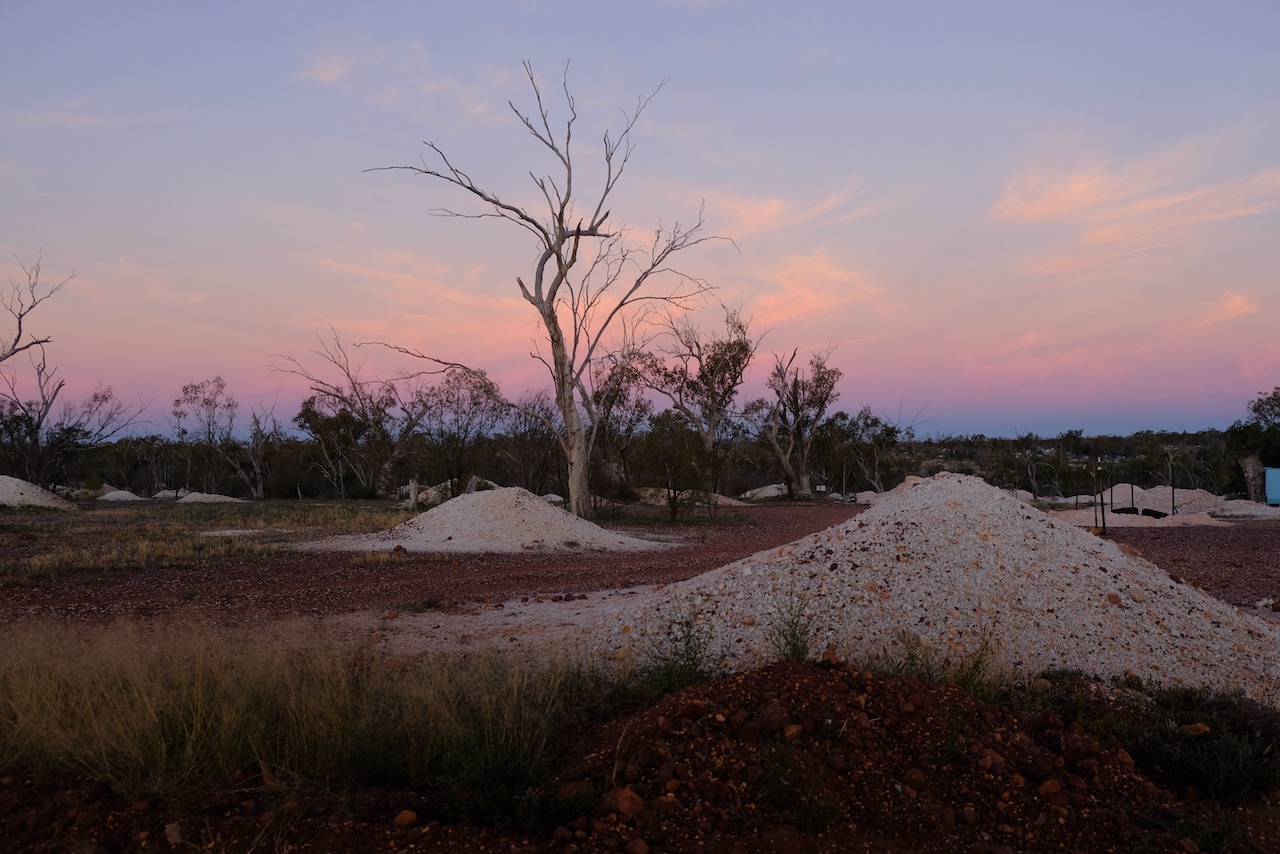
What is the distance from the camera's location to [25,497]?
25750 millimetres

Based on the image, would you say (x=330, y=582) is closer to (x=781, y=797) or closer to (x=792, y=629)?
(x=792, y=629)

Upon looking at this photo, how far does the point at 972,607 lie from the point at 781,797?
11.5 feet

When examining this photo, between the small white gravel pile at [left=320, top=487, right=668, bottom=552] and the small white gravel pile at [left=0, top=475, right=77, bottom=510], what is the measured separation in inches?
641

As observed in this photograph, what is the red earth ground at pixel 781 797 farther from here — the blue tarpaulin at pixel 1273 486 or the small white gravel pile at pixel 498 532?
the blue tarpaulin at pixel 1273 486

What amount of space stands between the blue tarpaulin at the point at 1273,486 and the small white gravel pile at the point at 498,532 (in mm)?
24362

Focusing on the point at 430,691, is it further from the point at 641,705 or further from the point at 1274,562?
the point at 1274,562

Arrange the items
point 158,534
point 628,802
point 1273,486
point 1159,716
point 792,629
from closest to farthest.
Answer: point 628,802
point 1159,716
point 792,629
point 158,534
point 1273,486

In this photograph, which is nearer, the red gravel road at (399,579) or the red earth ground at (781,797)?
the red earth ground at (781,797)

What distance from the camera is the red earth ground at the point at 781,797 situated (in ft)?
9.93

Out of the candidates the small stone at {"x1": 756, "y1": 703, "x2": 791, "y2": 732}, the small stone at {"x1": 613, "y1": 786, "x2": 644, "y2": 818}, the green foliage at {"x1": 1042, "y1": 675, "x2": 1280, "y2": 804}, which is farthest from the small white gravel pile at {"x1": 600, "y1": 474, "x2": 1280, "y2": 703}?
the small stone at {"x1": 613, "y1": 786, "x2": 644, "y2": 818}

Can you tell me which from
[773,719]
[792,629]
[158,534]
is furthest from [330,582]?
[773,719]

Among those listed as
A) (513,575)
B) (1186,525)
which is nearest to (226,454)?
(513,575)

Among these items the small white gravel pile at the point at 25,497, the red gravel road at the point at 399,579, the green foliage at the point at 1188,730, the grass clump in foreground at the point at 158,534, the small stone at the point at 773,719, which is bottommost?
the red gravel road at the point at 399,579

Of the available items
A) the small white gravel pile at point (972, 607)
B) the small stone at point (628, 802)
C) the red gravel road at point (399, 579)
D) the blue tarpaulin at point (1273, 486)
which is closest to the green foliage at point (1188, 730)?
the small white gravel pile at point (972, 607)
